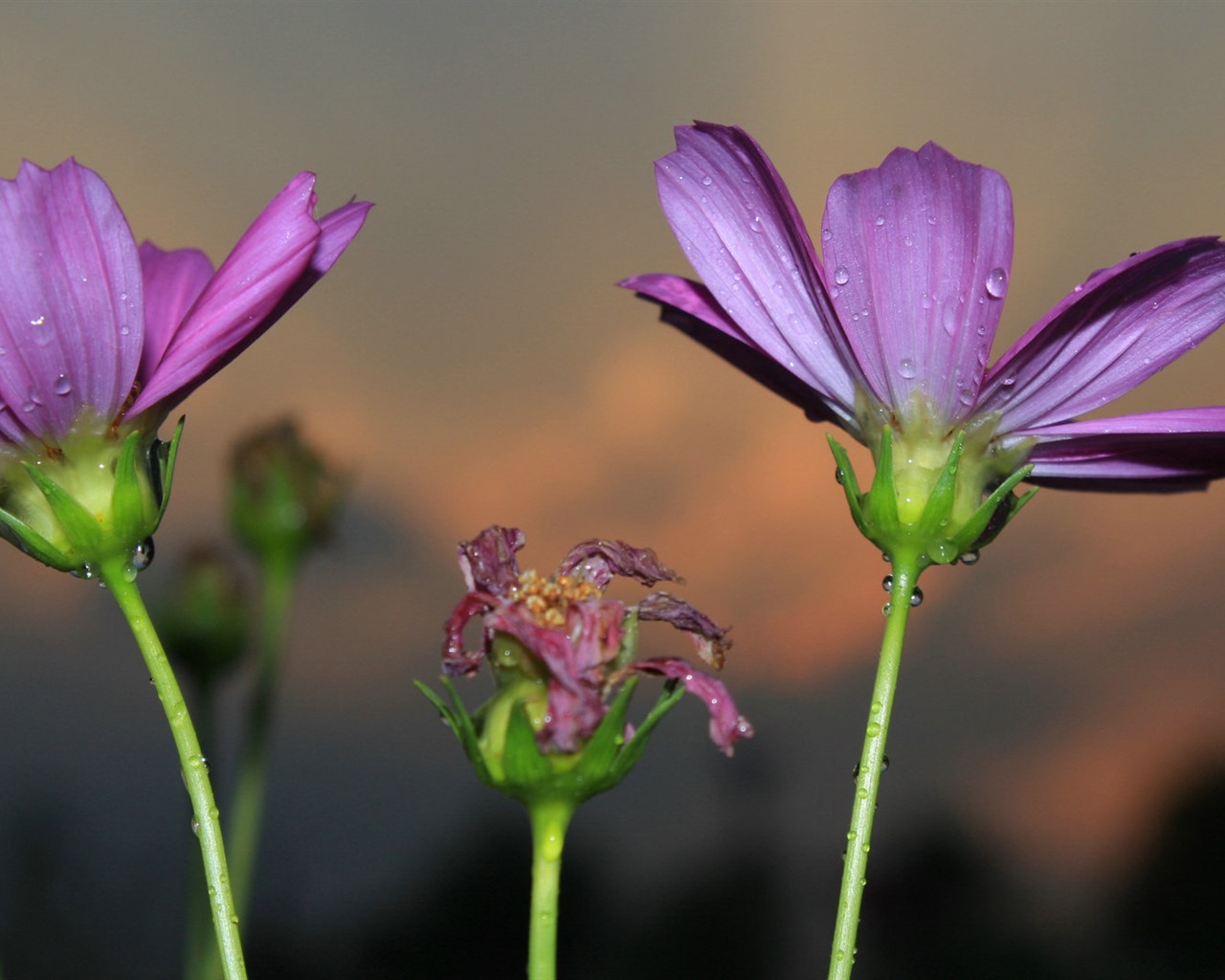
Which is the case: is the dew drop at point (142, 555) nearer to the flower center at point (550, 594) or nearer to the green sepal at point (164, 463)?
the green sepal at point (164, 463)

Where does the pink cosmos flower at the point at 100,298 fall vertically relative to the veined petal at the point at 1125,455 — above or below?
below

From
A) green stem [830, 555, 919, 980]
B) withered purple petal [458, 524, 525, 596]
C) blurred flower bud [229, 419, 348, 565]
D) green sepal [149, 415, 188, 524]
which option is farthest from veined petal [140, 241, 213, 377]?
blurred flower bud [229, 419, 348, 565]

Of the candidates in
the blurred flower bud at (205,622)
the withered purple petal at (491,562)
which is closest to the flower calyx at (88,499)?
the withered purple petal at (491,562)

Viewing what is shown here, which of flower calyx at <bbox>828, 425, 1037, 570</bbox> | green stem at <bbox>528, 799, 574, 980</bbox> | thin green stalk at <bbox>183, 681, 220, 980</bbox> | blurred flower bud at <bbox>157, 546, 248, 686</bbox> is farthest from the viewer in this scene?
blurred flower bud at <bbox>157, 546, 248, 686</bbox>

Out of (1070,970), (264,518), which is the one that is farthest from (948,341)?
(1070,970)

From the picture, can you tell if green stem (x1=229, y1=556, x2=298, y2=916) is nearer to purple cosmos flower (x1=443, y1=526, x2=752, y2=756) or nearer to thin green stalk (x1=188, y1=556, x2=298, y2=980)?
thin green stalk (x1=188, y1=556, x2=298, y2=980)

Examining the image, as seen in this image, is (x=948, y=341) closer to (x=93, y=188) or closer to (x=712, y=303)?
(x=712, y=303)

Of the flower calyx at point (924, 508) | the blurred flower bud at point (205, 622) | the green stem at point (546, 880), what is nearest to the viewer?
the green stem at point (546, 880)

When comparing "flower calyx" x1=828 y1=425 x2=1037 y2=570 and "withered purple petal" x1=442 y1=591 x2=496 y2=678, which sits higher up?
"flower calyx" x1=828 y1=425 x2=1037 y2=570
